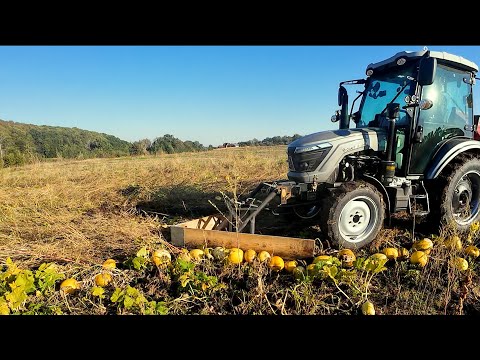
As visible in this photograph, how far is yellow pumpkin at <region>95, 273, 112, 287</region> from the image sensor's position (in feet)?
9.73

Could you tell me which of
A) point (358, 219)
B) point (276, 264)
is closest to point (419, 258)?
point (358, 219)

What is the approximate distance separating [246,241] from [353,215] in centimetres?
135

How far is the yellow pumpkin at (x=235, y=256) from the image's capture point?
328 centimetres

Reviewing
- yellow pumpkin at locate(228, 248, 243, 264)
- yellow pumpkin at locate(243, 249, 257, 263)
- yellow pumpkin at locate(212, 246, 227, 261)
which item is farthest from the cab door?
yellow pumpkin at locate(212, 246, 227, 261)

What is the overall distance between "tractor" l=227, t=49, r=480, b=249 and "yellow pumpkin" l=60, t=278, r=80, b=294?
177cm

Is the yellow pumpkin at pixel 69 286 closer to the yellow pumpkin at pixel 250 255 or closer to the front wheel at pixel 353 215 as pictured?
the yellow pumpkin at pixel 250 255

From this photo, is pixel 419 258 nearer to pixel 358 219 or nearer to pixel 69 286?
pixel 358 219

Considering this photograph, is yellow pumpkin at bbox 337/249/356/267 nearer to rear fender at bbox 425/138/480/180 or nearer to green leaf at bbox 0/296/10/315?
rear fender at bbox 425/138/480/180

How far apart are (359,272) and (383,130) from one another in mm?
2321

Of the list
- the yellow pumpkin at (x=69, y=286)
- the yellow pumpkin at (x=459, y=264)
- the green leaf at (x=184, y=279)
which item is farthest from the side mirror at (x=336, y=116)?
the yellow pumpkin at (x=69, y=286)

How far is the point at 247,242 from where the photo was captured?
3.63 meters

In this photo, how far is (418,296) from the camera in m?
2.77
